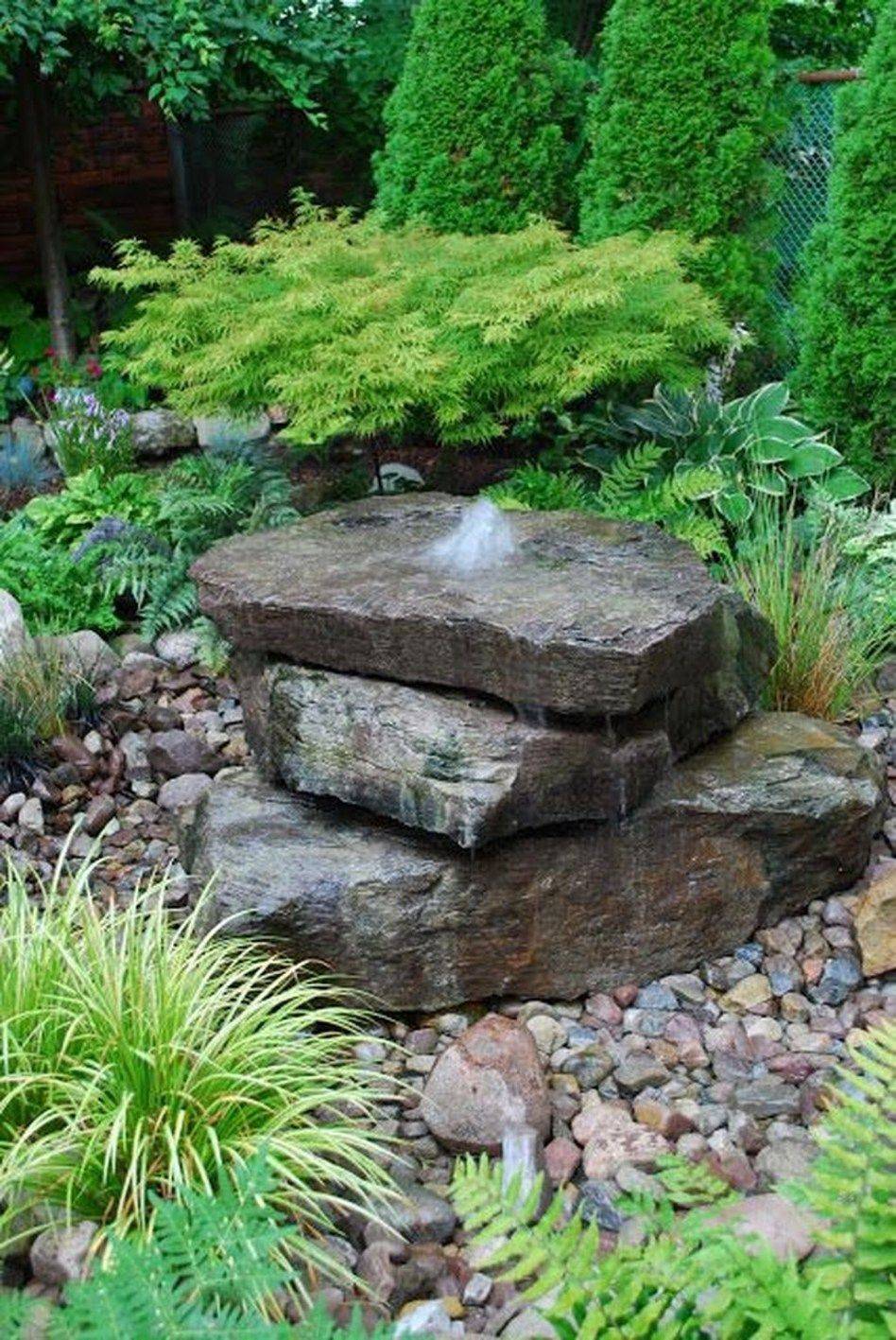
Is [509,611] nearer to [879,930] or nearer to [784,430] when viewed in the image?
[879,930]

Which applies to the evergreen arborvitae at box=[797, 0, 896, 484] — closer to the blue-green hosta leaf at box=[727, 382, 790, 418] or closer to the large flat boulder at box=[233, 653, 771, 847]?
the blue-green hosta leaf at box=[727, 382, 790, 418]

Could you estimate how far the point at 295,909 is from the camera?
347cm

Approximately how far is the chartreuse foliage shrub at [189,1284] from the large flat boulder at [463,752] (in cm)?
134

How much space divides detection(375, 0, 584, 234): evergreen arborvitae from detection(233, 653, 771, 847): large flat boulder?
12.5 feet

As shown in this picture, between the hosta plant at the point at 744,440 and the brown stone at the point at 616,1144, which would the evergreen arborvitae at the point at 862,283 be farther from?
the brown stone at the point at 616,1144

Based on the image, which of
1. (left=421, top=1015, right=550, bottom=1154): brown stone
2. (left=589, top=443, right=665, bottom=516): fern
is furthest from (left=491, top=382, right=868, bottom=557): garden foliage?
(left=421, top=1015, right=550, bottom=1154): brown stone

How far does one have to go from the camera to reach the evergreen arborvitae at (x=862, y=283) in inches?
229

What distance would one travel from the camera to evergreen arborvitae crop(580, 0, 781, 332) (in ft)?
20.4

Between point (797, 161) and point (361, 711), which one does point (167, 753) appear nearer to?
point (361, 711)

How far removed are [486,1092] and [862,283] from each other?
4.09 metres

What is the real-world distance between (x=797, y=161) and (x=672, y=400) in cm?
199

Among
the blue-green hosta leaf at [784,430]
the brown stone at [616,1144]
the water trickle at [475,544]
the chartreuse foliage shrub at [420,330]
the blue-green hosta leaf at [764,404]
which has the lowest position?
the brown stone at [616,1144]

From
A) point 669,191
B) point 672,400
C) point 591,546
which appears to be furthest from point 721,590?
point 669,191

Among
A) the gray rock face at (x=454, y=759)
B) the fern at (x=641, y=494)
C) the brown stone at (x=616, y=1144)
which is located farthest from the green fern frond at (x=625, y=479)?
the brown stone at (x=616, y=1144)
